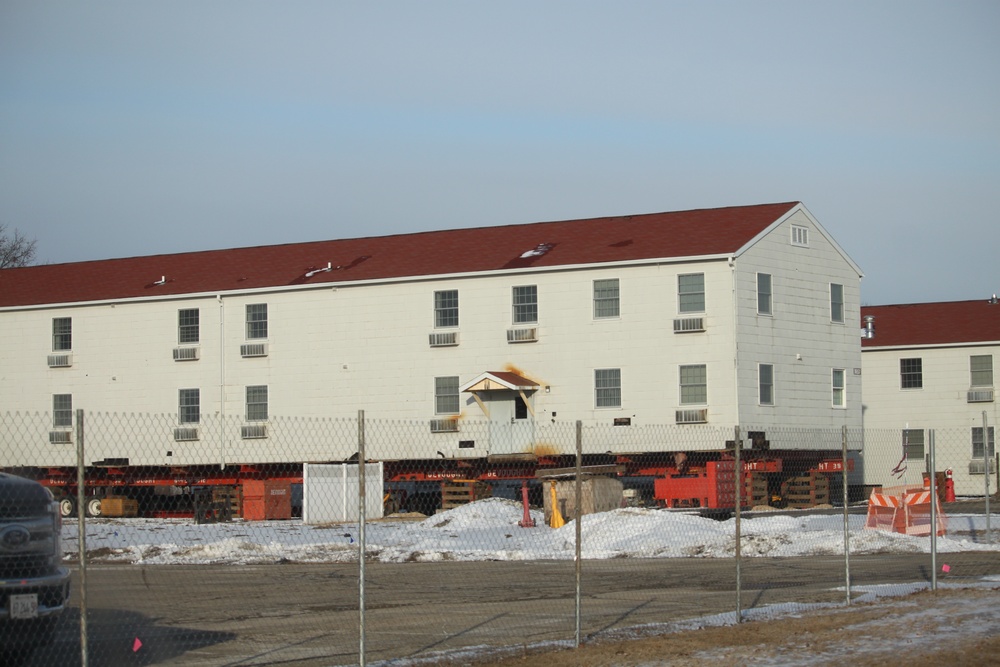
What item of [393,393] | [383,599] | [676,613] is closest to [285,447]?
[393,393]

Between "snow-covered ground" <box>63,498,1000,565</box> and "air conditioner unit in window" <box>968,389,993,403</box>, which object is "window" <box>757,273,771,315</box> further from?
"air conditioner unit in window" <box>968,389,993,403</box>

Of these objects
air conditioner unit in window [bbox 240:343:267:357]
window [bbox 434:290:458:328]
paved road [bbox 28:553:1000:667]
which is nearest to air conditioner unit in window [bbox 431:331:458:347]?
window [bbox 434:290:458:328]

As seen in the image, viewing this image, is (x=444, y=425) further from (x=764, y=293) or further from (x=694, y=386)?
(x=764, y=293)

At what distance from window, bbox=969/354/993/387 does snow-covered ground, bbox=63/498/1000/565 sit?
2012cm

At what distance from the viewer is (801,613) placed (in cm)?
1431

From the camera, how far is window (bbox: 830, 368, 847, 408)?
39844 millimetres

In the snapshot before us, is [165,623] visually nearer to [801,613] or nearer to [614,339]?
[801,613]

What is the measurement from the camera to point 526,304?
38.2m

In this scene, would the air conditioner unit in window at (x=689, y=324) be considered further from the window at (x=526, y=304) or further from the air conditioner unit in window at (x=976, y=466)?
the air conditioner unit in window at (x=976, y=466)

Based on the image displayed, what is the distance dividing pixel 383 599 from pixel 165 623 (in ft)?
10.9

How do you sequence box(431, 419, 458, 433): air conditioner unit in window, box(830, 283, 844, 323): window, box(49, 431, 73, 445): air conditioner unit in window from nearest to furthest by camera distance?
box(431, 419, 458, 433): air conditioner unit in window
box(830, 283, 844, 323): window
box(49, 431, 73, 445): air conditioner unit in window

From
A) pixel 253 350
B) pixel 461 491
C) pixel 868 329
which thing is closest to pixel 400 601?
pixel 461 491

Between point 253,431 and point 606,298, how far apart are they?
38.9 ft

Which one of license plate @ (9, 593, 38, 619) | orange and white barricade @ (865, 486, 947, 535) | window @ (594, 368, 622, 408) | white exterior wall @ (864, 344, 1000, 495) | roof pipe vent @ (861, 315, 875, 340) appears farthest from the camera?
roof pipe vent @ (861, 315, 875, 340)
